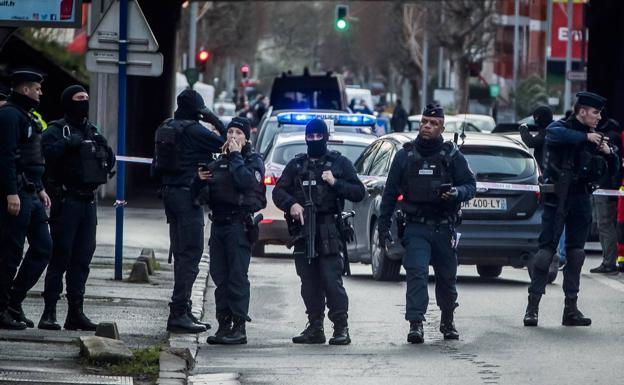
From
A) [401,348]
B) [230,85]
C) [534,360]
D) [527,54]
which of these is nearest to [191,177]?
[401,348]

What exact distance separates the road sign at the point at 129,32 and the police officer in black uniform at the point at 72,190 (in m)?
3.93

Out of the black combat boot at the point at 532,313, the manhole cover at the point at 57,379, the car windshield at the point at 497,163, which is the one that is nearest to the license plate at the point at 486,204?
the car windshield at the point at 497,163

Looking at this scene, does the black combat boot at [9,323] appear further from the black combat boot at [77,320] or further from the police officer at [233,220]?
the police officer at [233,220]

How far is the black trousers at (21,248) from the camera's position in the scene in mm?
11680

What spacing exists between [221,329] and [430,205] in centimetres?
178

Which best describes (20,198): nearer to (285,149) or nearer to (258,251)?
(285,149)

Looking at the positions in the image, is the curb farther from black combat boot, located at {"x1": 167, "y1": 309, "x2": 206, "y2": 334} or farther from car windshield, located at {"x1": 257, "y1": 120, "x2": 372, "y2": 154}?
car windshield, located at {"x1": 257, "y1": 120, "x2": 372, "y2": 154}

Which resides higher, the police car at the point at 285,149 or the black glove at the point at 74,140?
the black glove at the point at 74,140

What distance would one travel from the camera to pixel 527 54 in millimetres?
81938

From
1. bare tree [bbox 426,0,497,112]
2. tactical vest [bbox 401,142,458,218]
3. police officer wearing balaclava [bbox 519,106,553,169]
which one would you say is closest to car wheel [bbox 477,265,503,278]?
police officer wearing balaclava [bbox 519,106,553,169]

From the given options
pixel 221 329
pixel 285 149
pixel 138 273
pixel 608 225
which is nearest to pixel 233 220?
pixel 221 329

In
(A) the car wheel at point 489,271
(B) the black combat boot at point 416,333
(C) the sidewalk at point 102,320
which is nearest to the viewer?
(C) the sidewalk at point 102,320

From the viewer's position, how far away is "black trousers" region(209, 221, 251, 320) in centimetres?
1204

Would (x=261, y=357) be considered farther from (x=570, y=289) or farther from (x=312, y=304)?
(x=570, y=289)
